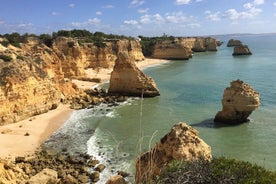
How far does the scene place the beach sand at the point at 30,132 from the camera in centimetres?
2341

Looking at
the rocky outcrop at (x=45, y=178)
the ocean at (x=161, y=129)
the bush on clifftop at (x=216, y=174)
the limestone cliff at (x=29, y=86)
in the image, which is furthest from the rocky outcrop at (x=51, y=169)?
the bush on clifftop at (x=216, y=174)

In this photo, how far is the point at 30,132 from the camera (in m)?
27.5

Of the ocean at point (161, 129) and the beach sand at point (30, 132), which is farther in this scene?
the beach sand at point (30, 132)

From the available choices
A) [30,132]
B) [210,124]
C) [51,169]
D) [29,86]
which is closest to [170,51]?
[29,86]

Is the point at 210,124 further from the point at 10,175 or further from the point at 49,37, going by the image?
the point at 49,37

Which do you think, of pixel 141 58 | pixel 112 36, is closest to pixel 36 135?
pixel 141 58

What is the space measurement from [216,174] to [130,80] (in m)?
34.0

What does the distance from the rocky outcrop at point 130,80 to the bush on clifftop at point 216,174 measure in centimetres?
3207

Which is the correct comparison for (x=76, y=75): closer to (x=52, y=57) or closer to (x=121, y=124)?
(x=52, y=57)

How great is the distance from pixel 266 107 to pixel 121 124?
15709 mm

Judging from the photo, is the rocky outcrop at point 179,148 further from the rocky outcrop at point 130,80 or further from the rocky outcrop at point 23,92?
the rocky outcrop at point 130,80

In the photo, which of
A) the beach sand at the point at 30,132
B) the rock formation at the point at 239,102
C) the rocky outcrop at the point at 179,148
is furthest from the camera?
the rock formation at the point at 239,102

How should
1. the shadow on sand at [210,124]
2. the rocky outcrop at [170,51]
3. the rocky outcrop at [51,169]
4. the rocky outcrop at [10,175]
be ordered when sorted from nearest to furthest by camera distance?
1. the rocky outcrop at [10,175]
2. the rocky outcrop at [51,169]
3. the shadow on sand at [210,124]
4. the rocky outcrop at [170,51]

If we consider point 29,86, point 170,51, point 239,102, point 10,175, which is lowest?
point 10,175
